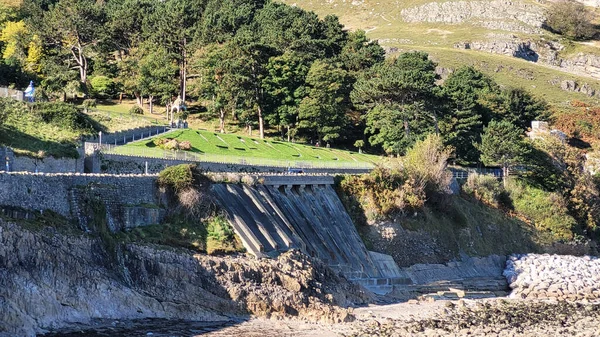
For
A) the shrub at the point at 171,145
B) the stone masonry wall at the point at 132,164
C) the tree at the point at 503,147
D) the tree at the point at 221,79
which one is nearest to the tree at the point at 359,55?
the tree at the point at 221,79

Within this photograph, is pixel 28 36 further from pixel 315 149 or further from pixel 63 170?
pixel 63 170

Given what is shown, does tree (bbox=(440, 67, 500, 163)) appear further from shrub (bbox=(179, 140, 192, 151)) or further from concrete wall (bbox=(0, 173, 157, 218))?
concrete wall (bbox=(0, 173, 157, 218))

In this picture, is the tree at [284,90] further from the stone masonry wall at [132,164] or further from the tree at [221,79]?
the stone masonry wall at [132,164]

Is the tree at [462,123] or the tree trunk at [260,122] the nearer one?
the tree trunk at [260,122]

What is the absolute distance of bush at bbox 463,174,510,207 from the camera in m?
74.8

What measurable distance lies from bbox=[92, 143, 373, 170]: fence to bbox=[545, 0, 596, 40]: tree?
130497mm

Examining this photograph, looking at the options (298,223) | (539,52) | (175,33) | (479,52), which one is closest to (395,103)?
(175,33)

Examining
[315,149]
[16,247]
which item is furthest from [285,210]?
[315,149]

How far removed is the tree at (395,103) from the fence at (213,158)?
1326 cm

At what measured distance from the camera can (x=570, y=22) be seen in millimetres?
185125

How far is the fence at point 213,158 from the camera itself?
173 feet

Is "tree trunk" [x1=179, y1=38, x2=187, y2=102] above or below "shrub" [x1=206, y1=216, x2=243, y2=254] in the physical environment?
above

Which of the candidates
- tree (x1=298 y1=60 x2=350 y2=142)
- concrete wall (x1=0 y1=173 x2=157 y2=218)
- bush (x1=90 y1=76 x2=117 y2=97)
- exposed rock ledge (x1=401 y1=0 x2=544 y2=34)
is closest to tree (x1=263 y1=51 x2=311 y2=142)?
tree (x1=298 y1=60 x2=350 y2=142)

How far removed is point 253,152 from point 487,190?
21687 millimetres
